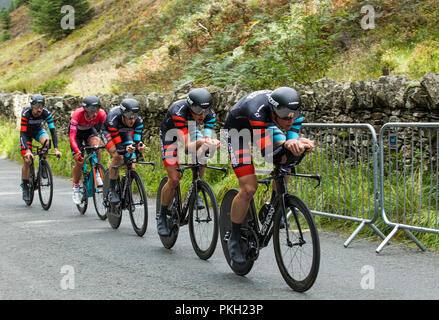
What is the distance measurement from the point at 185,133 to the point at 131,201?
1897 millimetres

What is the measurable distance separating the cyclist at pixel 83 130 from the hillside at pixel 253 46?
4.57 m

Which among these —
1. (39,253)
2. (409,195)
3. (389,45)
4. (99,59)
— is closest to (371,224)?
(409,195)

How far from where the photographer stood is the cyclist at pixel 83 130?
9.38 m

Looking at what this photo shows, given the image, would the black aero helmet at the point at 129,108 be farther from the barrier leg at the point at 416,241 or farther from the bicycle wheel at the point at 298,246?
the barrier leg at the point at 416,241

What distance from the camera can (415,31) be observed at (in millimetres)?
15102

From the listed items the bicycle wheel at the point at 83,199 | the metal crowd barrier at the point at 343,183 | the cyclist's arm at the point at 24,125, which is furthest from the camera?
the cyclist's arm at the point at 24,125

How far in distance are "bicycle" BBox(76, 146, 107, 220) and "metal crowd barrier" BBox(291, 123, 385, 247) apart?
10.1 feet

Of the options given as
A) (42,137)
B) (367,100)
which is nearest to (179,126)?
(367,100)

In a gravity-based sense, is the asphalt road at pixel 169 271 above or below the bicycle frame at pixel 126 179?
below

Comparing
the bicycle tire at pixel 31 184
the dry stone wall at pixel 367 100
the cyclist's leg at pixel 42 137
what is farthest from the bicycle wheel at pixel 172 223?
the bicycle tire at pixel 31 184

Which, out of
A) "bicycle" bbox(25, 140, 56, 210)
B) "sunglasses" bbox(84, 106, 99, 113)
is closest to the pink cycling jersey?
"sunglasses" bbox(84, 106, 99, 113)

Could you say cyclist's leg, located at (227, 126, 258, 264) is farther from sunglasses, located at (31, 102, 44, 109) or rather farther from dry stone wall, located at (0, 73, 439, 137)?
sunglasses, located at (31, 102, 44, 109)

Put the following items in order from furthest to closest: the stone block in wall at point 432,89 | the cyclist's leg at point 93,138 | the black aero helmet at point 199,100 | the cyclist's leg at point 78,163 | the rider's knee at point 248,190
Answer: the cyclist's leg at point 93,138, the cyclist's leg at point 78,163, the stone block in wall at point 432,89, the black aero helmet at point 199,100, the rider's knee at point 248,190
